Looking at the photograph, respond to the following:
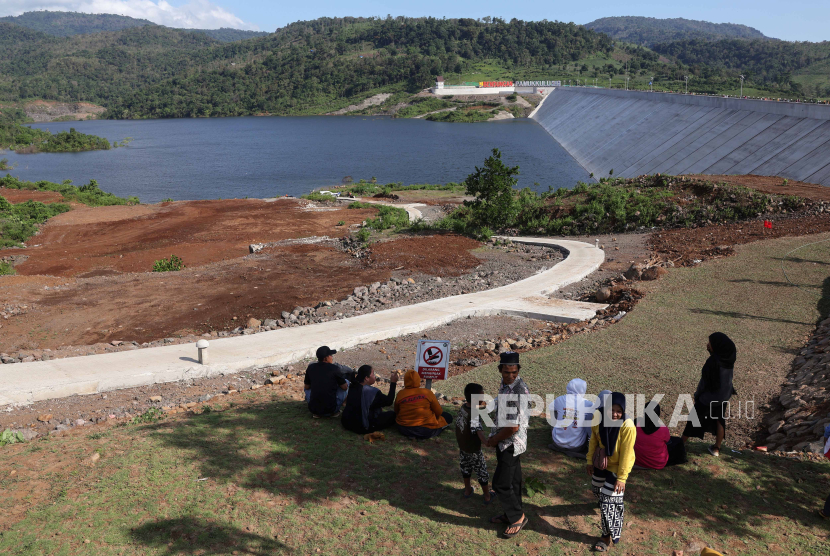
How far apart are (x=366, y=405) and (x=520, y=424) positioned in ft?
8.68

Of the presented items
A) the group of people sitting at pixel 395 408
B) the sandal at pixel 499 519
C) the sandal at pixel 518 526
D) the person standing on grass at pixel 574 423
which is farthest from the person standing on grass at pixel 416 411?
the sandal at pixel 518 526

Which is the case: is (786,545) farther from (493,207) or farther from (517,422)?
(493,207)

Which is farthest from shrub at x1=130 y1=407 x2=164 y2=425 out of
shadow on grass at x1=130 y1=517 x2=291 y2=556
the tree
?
the tree

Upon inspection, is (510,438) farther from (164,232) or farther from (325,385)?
(164,232)

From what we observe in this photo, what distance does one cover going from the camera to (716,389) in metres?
7.26

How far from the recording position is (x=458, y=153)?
282ft

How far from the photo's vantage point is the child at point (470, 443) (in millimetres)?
6035

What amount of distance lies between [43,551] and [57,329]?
499 inches

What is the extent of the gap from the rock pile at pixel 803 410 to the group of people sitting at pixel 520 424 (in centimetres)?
139

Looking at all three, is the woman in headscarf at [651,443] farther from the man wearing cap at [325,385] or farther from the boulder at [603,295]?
the boulder at [603,295]

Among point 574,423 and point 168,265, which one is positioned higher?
point 574,423

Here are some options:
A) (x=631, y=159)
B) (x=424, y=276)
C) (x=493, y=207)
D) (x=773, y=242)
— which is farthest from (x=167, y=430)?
(x=631, y=159)

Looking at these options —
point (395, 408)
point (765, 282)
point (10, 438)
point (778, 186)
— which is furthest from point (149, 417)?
point (778, 186)

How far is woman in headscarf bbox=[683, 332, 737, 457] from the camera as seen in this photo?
7098mm
